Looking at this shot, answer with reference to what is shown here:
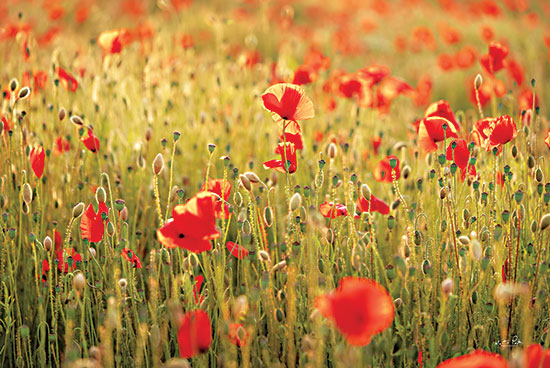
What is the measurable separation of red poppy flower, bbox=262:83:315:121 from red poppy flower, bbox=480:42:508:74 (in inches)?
38.6

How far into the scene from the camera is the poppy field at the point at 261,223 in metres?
1.28

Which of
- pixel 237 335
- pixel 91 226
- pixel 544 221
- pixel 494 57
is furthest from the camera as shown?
pixel 494 57

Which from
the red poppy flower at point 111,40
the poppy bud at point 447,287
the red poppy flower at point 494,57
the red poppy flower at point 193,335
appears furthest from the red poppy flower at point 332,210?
the red poppy flower at point 111,40

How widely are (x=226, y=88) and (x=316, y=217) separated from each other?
2.34 m

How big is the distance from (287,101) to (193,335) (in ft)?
2.20

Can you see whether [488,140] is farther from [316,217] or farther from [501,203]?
[316,217]

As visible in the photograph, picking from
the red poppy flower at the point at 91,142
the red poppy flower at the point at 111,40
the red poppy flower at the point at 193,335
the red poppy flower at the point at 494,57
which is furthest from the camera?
the red poppy flower at the point at 111,40

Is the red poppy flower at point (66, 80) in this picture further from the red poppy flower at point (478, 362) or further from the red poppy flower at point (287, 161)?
the red poppy flower at point (478, 362)

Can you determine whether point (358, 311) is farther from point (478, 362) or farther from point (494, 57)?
point (494, 57)

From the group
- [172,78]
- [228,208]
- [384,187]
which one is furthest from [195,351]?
[172,78]

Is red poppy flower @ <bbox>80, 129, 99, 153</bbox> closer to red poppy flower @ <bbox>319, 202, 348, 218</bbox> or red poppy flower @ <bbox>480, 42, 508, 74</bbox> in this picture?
red poppy flower @ <bbox>319, 202, 348, 218</bbox>

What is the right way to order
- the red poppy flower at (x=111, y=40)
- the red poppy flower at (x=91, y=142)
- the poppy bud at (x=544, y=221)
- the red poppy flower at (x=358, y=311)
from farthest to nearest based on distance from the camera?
the red poppy flower at (x=111, y=40) < the red poppy flower at (x=91, y=142) < the poppy bud at (x=544, y=221) < the red poppy flower at (x=358, y=311)

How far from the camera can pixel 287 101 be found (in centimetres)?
152

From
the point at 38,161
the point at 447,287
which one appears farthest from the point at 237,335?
the point at 38,161
